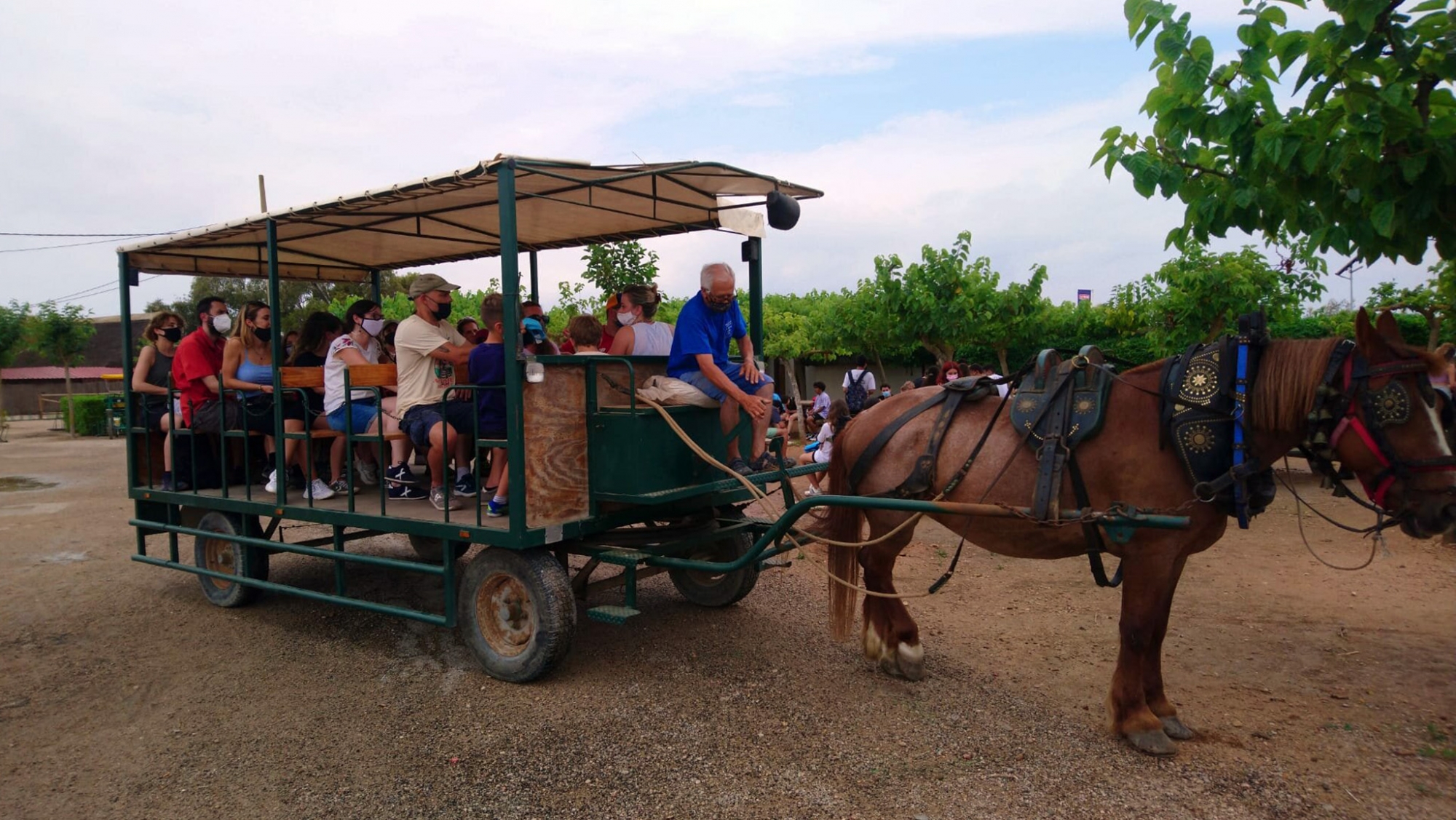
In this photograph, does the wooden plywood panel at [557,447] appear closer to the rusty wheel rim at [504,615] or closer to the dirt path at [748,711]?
the rusty wheel rim at [504,615]

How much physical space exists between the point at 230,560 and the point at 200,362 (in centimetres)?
152

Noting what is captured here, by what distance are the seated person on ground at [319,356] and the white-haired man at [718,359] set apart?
256 centimetres

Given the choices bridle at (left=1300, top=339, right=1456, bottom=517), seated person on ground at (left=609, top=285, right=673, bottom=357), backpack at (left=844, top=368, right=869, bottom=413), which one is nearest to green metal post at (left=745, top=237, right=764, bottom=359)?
seated person on ground at (left=609, top=285, right=673, bottom=357)

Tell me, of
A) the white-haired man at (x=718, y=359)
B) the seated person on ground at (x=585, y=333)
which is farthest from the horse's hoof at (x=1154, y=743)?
the seated person on ground at (x=585, y=333)

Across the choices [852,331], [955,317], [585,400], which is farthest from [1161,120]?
[852,331]

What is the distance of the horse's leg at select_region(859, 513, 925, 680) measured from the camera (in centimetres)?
478

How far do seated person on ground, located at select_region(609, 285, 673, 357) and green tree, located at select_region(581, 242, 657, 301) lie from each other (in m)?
2.71

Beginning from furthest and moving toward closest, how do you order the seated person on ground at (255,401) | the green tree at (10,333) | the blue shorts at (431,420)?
the green tree at (10,333)
the seated person on ground at (255,401)
the blue shorts at (431,420)

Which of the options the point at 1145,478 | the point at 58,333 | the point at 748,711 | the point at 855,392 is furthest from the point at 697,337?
the point at 58,333

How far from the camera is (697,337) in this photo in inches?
200

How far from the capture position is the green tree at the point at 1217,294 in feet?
35.0

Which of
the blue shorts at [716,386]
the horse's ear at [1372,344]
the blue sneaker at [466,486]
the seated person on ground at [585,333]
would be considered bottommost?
the blue sneaker at [466,486]

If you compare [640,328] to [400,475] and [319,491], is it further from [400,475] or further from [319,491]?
[319,491]

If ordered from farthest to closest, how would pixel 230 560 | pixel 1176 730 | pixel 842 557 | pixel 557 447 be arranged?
pixel 230 560
pixel 842 557
pixel 557 447
pixel 1176 730
